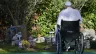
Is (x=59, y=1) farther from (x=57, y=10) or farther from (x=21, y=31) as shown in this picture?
(x=21, y=31)

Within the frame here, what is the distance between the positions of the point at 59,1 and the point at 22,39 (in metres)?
4.71

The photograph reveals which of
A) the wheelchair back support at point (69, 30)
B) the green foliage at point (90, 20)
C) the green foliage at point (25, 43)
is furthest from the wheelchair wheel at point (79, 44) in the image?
the green foliage at point (90, 20)

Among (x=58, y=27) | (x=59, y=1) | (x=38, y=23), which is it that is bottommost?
(x=58, y=27)

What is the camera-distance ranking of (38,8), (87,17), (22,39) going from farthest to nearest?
(87,17) < (38,8) < (22,39)

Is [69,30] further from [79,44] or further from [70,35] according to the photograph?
[79,44]

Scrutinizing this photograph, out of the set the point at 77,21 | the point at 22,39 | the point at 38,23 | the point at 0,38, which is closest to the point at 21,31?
the point at 22,39

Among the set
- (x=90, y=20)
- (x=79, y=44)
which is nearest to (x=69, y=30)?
(x=79, y=44)

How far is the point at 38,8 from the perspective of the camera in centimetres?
1473

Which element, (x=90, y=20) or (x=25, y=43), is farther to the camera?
(x=90, y=20)

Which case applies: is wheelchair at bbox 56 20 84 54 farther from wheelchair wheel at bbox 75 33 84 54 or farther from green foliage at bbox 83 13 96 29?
green foliage at bbox 83 13 96 29

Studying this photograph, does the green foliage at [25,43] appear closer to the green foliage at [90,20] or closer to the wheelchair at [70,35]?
the wheelchair at [70,35]

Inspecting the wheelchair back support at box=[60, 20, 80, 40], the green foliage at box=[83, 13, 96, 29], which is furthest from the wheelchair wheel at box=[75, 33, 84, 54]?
the green foliage at box=[83, 13, 96, 29]

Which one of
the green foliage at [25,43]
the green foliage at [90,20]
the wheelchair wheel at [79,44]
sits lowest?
the wheelchair wheel at [79,44]

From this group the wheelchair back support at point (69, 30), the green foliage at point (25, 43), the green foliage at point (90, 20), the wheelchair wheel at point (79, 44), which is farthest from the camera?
the green foliage at point (90, 20)
